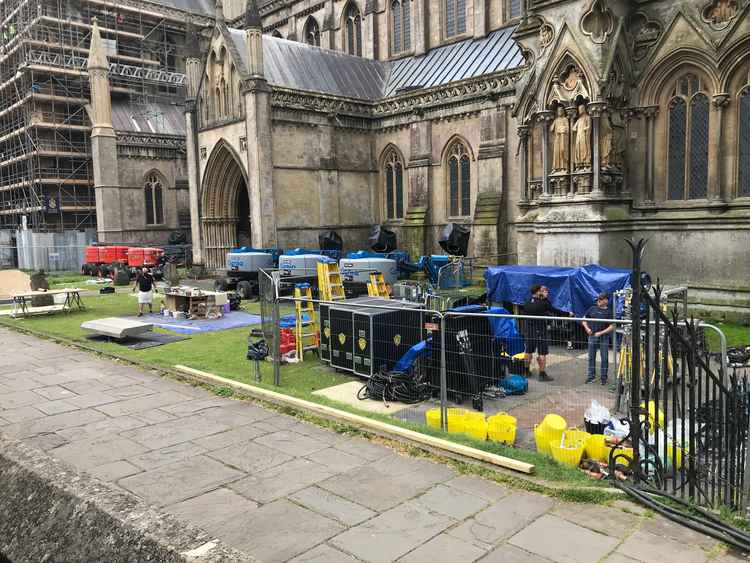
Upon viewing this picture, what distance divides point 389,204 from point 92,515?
2893 cm

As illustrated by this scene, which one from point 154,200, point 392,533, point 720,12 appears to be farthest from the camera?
point 154,200

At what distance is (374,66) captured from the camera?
35.1 meters

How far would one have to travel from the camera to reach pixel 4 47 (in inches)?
1718

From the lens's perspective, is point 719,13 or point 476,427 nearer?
point 476,427

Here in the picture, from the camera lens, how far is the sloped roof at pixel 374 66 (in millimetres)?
29062

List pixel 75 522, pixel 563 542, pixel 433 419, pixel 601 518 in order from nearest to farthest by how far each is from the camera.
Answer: pixel 75 522 → pixel 563 542 → pixel 601 518 → pixel 433 419

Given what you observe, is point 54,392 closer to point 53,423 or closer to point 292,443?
point 53,423

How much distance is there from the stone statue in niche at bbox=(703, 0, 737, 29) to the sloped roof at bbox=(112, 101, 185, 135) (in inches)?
1357

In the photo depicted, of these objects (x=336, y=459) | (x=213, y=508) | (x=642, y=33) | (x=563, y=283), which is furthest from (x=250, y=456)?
(x=642, y=33)

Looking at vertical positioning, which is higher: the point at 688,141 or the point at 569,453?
the point at 688,141

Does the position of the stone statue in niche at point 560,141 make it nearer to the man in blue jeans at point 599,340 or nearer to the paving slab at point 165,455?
the man in blue jeans at point 599,340

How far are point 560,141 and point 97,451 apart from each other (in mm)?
14876

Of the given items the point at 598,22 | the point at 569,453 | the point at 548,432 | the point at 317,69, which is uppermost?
the point at 317,69

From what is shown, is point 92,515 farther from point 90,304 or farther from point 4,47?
point 4,47
